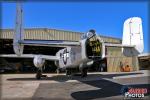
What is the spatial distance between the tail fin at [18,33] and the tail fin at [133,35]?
23.0 ft

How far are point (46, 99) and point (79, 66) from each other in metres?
9.99

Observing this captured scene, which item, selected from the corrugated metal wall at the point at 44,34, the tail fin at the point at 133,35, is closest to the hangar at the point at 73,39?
the corrugated metal wall at the point at 44,34

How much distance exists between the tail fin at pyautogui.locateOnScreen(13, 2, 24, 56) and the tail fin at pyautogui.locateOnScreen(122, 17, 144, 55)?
7021 millimetres

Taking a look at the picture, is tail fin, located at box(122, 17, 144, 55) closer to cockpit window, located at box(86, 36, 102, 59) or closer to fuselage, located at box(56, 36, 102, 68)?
fuselage, located at box(56, 36, 102, 68)

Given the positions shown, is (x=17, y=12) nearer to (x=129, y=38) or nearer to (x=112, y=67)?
(x=129, y=38)

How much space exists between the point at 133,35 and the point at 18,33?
7955 millimetres

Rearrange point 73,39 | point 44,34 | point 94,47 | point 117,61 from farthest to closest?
point 117,61
point 73,39
point 44,34
point 94,47

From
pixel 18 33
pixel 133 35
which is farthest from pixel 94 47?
pixel 18 33

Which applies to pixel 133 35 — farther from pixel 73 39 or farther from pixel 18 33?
pixel 73 39

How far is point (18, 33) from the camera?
2161 cm

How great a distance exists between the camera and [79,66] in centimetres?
2469

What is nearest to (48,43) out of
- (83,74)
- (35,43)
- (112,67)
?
(35,43)

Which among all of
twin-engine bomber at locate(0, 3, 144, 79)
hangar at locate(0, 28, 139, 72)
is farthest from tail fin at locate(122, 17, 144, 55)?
hangar at locate(0, 28, 139, 72)

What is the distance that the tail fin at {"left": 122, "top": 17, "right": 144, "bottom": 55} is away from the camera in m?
21.0
